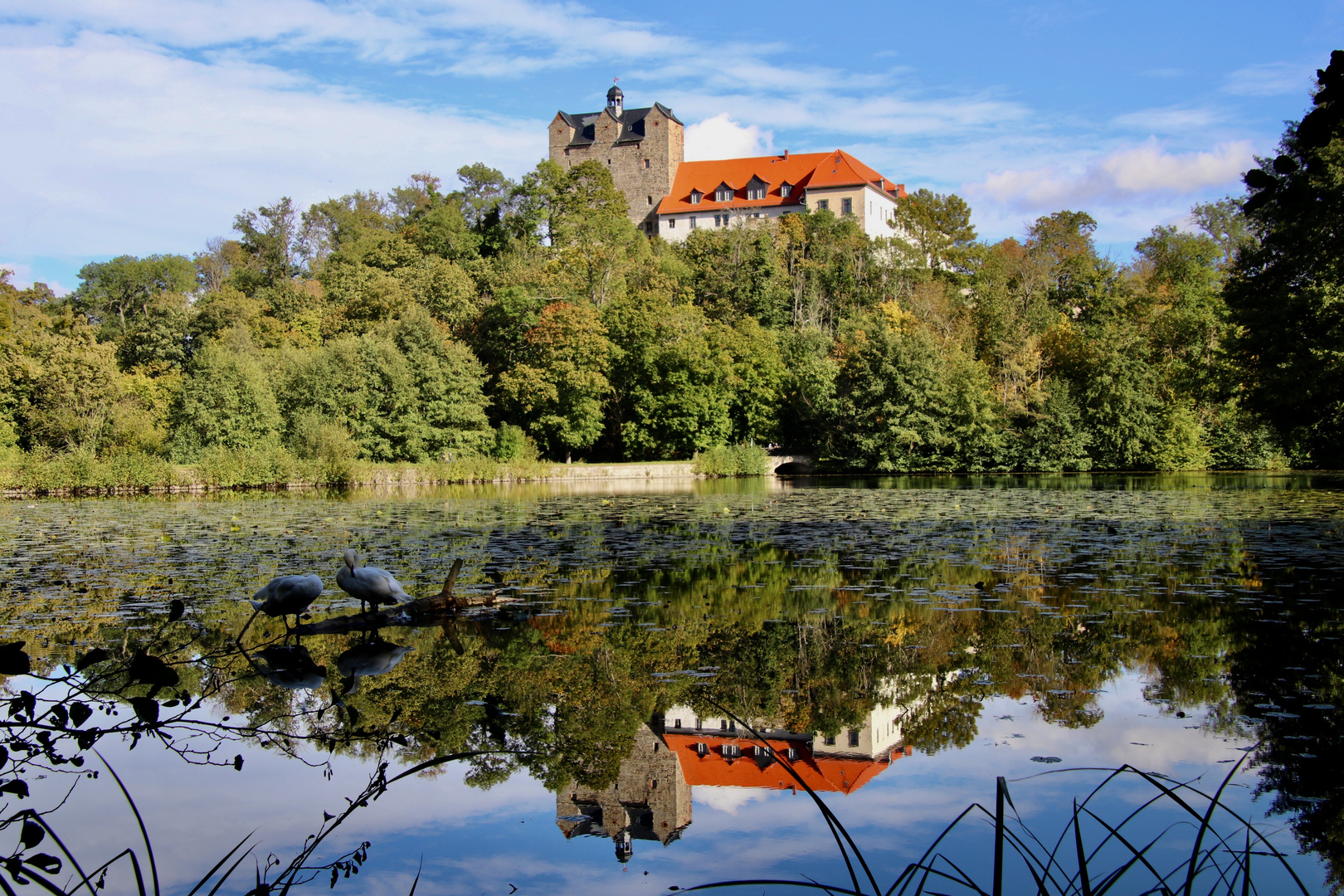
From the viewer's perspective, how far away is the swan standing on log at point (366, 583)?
25.7 feet

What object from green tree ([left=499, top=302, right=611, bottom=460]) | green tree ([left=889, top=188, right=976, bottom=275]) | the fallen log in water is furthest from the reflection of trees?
green tree ([left=889, top=188, right=976, bottom=275])

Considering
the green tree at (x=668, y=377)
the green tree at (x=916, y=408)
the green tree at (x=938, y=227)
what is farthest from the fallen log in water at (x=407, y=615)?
the green tree at (x=938, y=227)

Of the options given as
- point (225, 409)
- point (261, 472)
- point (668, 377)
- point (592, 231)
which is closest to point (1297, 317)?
point (668, 377)

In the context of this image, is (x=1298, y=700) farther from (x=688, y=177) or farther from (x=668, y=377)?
(x=688, y=177)

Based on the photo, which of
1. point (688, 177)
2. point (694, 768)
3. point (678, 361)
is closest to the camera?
point (694, 768)

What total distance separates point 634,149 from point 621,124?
9.20 ft

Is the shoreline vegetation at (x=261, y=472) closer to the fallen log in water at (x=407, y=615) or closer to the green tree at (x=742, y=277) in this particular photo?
the green tree at (x=742, y=277)

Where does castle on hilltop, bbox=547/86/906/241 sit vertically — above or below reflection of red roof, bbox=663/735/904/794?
above

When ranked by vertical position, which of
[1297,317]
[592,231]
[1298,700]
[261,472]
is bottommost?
[1298,700]

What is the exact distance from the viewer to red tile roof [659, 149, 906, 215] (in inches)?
2813

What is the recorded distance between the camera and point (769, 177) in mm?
74688

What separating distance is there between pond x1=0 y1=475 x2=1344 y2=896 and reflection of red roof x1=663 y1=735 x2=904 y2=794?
0.02m

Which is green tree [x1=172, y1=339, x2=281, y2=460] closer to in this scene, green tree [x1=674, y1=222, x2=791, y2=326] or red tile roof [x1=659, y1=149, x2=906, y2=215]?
green tree [x1=674, y1=222, x2=791, y2=326]

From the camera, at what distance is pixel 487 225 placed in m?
62.1
